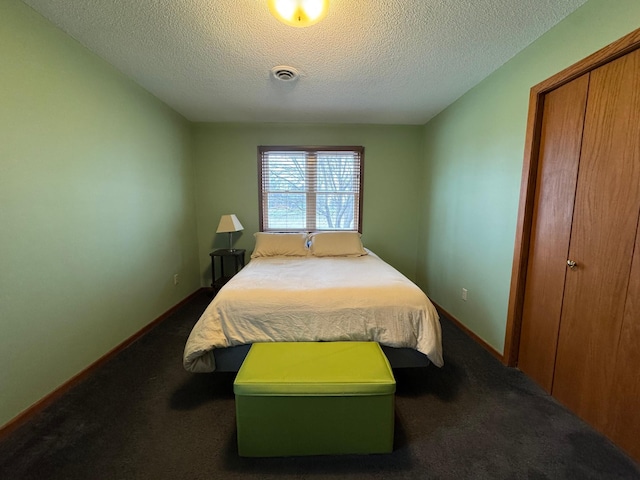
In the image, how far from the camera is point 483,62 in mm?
1998

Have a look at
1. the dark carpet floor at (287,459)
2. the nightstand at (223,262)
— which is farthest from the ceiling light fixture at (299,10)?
the nightstand at (223,262)

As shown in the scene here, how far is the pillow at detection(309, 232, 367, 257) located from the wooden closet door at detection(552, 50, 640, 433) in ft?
5.98

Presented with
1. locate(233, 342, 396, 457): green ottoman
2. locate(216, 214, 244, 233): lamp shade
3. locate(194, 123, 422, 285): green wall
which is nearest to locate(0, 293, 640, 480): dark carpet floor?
locate(233, 342, 396, 457): green ottoman

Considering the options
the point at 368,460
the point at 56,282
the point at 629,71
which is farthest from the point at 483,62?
the point at 56,282

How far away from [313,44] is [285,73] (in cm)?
42

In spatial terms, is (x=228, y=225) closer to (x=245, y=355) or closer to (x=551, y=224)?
(x=245, y=355)

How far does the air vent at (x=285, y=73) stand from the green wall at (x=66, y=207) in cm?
127

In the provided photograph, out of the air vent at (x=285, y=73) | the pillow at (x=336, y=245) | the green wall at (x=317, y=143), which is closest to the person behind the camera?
the air vent at (x=285, y=73)

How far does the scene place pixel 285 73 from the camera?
7.02 ft

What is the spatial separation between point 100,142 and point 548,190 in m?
3.13

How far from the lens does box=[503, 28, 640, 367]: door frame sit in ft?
5.23

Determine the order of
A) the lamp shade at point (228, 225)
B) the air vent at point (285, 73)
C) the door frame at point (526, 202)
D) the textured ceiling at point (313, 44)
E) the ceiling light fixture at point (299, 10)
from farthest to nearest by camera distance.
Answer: the lamp shade at point (228, 225)
the air vent at point (285, 73)
the door frame at point (526, 202)
the textured ceiling at point (313, 44)
the ceiling light fixture at point (299, 10)

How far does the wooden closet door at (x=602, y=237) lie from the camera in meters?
1.28

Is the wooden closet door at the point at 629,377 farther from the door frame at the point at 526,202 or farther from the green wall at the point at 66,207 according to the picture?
the green wall at the point at 66,207
